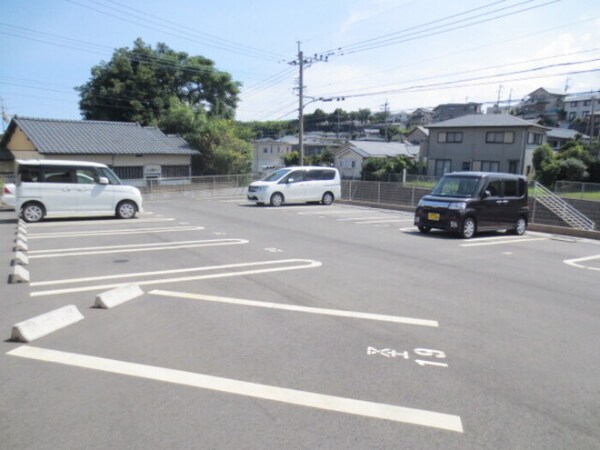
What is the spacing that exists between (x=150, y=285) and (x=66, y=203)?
8873mm

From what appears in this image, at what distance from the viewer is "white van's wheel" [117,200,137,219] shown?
14344 mm

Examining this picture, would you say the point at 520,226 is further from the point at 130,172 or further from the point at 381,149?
the point at 381,149

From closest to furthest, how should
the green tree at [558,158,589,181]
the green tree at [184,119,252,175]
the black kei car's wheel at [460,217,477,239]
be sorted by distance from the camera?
1. the black kei car's wheel at [460,217,477,239]
2. the green tree at [558,158,589,181]
3. the green tree at [184,119,252,175]

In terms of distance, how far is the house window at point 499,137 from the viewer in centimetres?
3344

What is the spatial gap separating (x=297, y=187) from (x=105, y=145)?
12.7m

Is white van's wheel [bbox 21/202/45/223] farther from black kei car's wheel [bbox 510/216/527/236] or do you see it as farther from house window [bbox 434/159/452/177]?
house window [bbox 434/159/452/177]

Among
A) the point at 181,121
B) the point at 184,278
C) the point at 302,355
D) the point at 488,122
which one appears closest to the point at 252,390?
the point at 302,355

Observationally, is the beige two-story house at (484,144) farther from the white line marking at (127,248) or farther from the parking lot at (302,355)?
the white line marking at (127,248)

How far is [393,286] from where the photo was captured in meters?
6.52

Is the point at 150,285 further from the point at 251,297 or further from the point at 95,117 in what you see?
the point at 95,117

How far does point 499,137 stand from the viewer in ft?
112

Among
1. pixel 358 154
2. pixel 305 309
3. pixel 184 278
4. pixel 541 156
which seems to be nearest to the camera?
pixel 305 309

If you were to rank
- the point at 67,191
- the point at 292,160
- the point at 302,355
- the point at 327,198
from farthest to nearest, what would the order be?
the point at 292,160
the point at 327,198
the point at 67,191
the point at 302,355

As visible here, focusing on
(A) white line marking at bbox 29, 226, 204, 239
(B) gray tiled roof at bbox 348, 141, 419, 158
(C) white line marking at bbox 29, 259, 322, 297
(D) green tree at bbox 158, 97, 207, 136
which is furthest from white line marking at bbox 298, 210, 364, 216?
(B) gray tiled roof at bbox 348, 141, 419, 158
